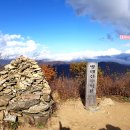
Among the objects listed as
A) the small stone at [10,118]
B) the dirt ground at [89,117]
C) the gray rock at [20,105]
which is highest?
the gray rock at [20,105]

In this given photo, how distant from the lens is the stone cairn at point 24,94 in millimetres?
10336

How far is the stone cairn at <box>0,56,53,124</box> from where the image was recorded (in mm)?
10336

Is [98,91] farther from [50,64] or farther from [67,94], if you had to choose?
[50,64]

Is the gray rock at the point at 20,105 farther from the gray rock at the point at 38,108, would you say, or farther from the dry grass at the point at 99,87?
the dry grass at the point at 99,87

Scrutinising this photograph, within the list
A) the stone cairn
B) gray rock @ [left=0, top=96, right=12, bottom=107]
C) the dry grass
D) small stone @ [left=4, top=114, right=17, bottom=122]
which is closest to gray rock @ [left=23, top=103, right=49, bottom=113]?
the stone cairn

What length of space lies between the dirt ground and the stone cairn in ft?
1.67

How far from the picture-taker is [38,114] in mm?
10391

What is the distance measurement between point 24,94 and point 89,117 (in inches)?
117

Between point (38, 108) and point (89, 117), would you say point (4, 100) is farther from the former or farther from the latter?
point (89, 117)

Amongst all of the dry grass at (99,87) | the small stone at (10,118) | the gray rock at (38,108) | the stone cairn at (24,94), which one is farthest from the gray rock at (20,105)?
the dry grass at (99,87)

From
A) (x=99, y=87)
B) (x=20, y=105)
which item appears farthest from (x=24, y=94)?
(x=99, y=87)

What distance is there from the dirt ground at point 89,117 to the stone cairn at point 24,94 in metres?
0.51

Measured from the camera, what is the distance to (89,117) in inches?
460

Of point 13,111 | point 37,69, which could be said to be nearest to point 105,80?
point 37,69
